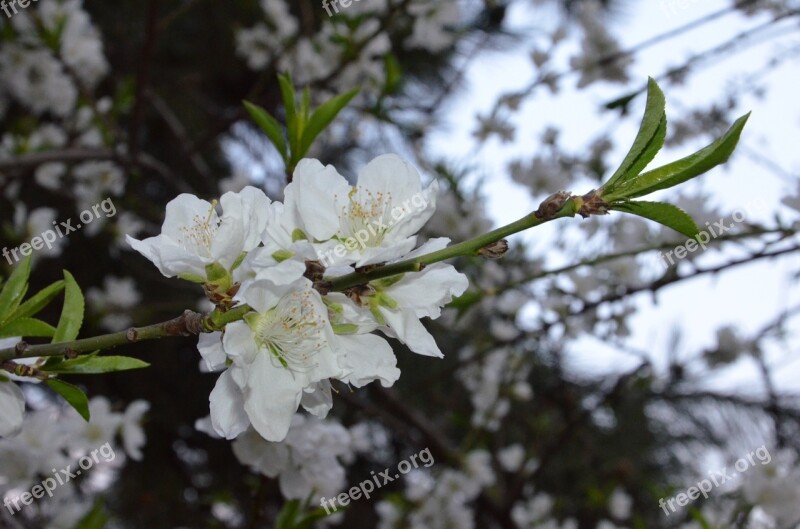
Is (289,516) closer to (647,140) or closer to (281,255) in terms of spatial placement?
(281,255)

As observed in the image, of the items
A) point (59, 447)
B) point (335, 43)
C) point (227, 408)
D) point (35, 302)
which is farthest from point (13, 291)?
point (335, 43)

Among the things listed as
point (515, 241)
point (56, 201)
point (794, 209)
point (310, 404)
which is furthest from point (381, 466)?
point (310, 404)

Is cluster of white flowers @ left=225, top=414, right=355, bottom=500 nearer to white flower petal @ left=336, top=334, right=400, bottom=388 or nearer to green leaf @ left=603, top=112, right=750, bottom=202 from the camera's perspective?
white flower petal @ left=336, top=334, right=400, bottom=388

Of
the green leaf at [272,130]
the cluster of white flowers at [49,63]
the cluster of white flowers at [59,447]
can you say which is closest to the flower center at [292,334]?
the green leaf at [272,130]

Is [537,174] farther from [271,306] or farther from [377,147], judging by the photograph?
[271,306]

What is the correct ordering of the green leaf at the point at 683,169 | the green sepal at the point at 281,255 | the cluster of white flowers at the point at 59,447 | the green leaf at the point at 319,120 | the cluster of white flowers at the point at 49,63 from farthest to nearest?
the cluster of white flowers at the point at 49,63
the cluster of white flowers at the point at 59,447
the green leaf at the point at 319,120
the green sepal at the point at 281,255
the green leaf at the point at 683,169

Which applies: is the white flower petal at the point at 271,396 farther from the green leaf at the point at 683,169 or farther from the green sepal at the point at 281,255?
the green leaf at the point at 683,169
